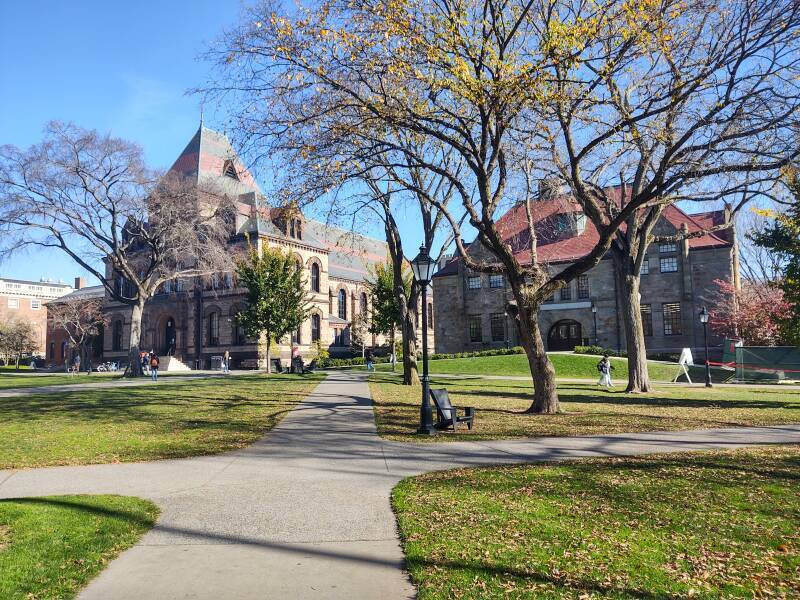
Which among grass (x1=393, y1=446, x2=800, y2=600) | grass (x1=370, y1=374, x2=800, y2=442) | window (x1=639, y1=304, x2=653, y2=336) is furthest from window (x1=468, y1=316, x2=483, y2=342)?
grass (x1=393, y1=446, x2=800, y2=600)

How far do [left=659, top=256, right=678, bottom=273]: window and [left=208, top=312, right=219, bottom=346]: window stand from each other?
38.0 m

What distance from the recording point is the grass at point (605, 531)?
439 cm

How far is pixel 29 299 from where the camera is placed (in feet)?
321

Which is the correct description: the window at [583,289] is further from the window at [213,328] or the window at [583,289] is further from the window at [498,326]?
the window at [213,328]

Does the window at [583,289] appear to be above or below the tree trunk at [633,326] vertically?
above

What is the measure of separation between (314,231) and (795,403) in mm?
48935

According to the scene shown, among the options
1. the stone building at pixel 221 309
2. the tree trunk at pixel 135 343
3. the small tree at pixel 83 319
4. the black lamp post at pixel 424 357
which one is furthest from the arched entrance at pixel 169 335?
the black lamp post at pixel 424 357

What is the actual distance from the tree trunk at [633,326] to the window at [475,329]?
2651 cm

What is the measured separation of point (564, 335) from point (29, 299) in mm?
87926

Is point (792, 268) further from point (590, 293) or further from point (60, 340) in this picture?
point (60, 340)

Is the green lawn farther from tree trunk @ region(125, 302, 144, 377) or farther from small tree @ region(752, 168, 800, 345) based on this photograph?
small tree @ region(752, 168, 800, 345)

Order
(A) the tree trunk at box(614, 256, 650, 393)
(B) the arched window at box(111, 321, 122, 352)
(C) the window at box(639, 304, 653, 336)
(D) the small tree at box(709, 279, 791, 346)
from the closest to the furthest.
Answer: (A) the tree trunk at box(614, 256, 650, 393) < (D) the small tree at box(709, 279, 791, 346) < (C) the window at box(639, 304, 653, 336) < (B) the arched window at box(111, 321, 122, 352)

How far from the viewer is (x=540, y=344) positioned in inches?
622

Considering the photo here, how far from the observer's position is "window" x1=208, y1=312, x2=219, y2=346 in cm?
5635
